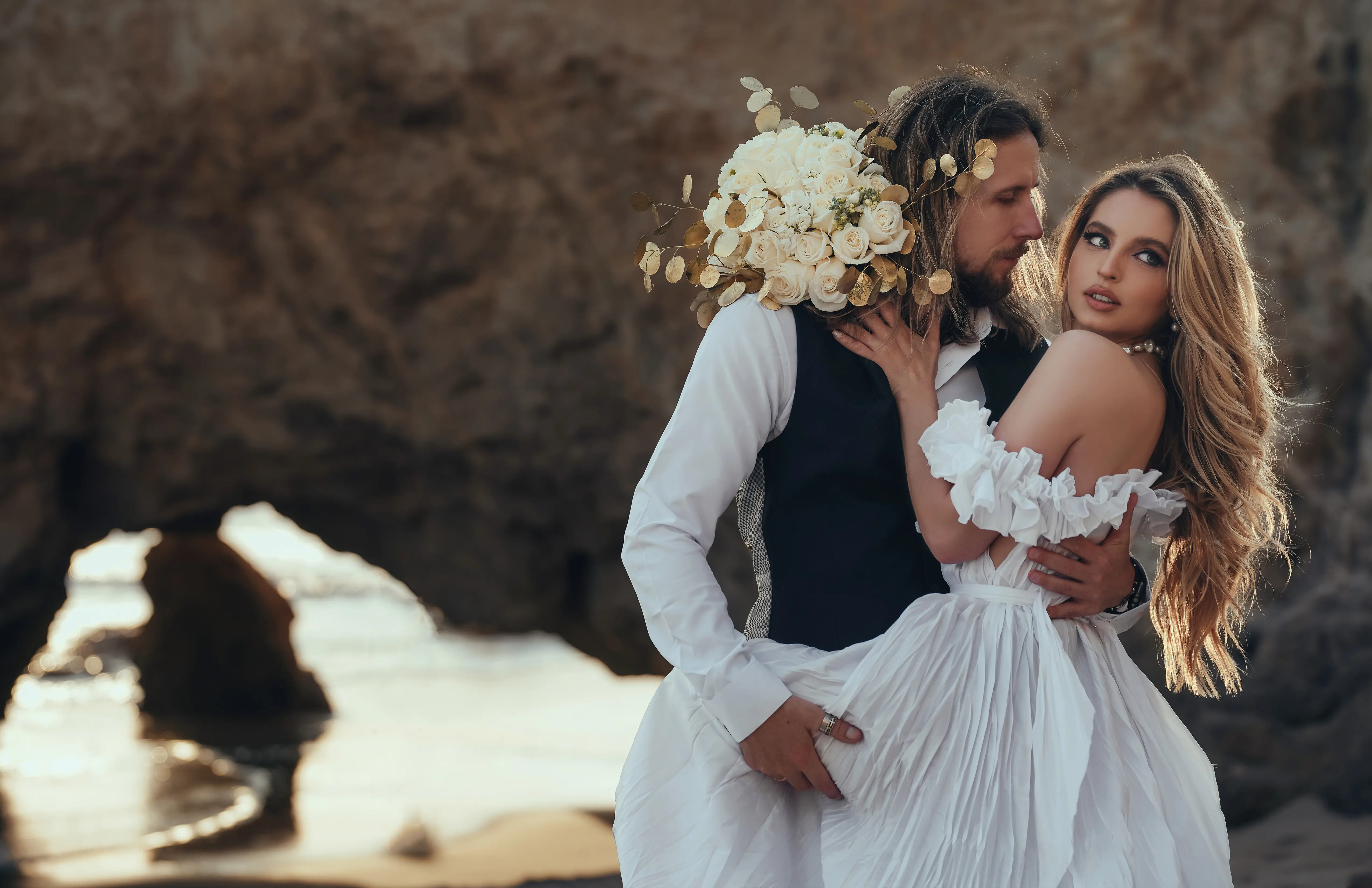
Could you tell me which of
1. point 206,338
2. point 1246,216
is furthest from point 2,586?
point 1246,216

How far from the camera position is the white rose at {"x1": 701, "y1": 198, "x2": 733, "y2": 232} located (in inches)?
78.8

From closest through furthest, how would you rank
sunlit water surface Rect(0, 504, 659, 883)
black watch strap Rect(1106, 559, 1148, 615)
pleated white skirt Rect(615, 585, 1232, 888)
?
pleated white skirt Rect(615, 585, 1232, 888) → black watch strap Rect(1106, 559, 1148, 615) → sunlit water surface Rect(0, 504, 659, 883)

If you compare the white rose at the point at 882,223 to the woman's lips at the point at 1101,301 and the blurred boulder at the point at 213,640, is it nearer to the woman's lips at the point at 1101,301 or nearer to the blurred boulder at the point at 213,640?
the woman's lips at the point at 1101,301

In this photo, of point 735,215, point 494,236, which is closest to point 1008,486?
point 735,215

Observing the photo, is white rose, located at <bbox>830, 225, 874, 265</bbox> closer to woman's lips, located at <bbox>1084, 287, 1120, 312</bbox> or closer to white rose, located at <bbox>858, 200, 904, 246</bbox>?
white rose, located at <bbox>858, 200, 904, 246</bbox>

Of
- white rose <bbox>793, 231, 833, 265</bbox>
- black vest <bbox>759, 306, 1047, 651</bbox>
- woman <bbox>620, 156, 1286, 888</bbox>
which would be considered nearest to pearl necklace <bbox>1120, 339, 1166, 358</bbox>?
woman <bbox>620, 156, 1286, 888</bbox>

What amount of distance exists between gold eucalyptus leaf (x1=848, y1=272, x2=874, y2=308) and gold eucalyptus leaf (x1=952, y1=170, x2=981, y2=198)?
21 cm

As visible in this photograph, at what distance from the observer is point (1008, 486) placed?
1.81 m

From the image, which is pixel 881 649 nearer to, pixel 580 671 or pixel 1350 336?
pixel 1350 336

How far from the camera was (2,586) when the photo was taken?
534 centimetres

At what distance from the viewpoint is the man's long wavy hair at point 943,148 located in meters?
2.06

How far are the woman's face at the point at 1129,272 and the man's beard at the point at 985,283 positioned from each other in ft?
0.41

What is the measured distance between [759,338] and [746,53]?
341 centimetres

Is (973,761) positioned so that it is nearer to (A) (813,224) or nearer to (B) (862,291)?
(B) (862,291)
